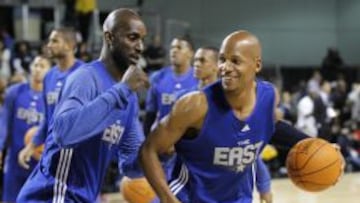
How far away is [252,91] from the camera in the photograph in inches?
162

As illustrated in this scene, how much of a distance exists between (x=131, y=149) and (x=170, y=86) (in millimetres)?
4380

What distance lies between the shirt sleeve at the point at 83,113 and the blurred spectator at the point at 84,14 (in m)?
11.4

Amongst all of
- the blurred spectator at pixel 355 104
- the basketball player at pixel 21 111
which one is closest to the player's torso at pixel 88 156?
the basketball player at pixel 21 111

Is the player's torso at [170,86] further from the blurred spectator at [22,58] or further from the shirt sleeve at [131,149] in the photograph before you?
the blurred spectator at [22,58]

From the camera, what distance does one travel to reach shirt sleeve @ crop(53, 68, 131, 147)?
3.36 meters

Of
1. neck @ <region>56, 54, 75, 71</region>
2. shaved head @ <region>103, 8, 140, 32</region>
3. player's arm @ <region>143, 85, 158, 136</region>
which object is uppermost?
shaved head @ <region>103, 8, 140, 32</region>

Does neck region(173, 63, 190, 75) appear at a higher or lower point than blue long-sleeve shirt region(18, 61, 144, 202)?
lower

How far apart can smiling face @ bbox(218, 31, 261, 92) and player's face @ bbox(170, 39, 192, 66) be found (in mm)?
4250

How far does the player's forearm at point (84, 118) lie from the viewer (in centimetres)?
336

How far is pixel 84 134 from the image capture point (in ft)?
11.1

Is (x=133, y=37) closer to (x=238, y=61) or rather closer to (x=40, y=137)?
(x=238, y=61)

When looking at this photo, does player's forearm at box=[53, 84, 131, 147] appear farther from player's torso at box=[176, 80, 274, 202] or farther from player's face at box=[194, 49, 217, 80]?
player's face at box=[194, 49, 217, 80]

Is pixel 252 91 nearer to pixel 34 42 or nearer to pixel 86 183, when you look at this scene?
pixel 86 183

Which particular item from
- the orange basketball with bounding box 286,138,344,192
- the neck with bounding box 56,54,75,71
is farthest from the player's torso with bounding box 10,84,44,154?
the orange basketball with bounding box 286,138,344,192
